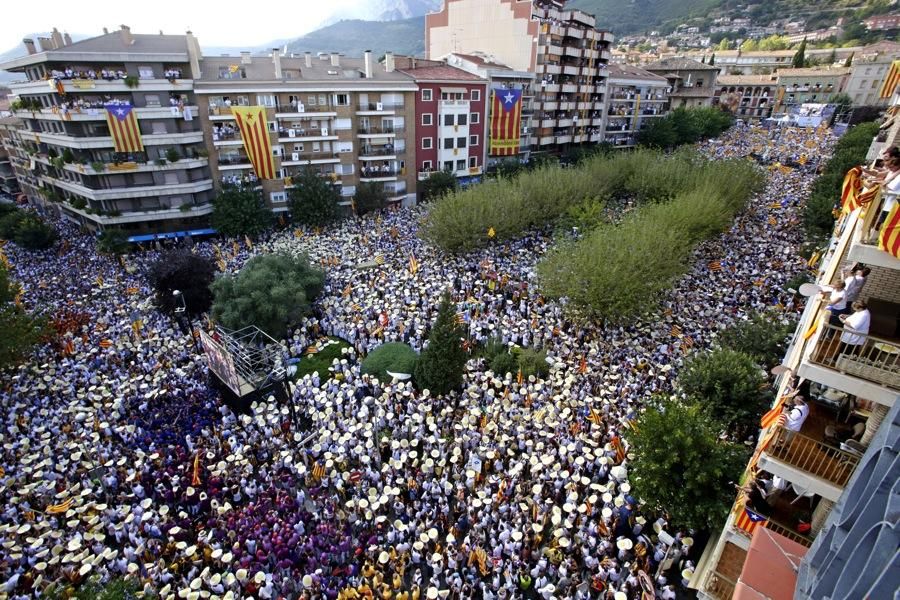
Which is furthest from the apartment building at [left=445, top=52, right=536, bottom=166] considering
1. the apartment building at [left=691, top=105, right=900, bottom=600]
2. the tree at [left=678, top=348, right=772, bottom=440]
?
the apartment building at [left=691, top=105, right=900, bottom=600]

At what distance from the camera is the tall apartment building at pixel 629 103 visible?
202ft

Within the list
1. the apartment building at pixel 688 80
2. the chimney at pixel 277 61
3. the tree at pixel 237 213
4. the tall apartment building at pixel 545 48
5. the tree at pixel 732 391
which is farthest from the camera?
the apartment building at pixel 688 80

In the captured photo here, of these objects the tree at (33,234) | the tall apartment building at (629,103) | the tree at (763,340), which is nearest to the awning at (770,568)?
the tree at (763,340)

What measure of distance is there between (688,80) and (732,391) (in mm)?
79683

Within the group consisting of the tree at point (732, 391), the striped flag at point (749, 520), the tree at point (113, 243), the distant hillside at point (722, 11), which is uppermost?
the distant hillside at point (722, 11)

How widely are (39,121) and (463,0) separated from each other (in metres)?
43.1

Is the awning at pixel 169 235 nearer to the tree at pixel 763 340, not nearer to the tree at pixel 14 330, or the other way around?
the tree at pixel 14 330

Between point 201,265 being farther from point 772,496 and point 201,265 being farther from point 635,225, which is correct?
point 772,496

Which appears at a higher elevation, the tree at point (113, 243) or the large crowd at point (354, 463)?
the tree at point (113, 243)

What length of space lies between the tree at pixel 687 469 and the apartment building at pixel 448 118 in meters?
37.7

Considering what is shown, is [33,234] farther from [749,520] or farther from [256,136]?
[749,520]

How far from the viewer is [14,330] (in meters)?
19.8

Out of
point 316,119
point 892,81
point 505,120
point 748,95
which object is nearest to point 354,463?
point 316,119

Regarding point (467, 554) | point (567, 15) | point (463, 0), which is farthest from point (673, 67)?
point (467, 554)
